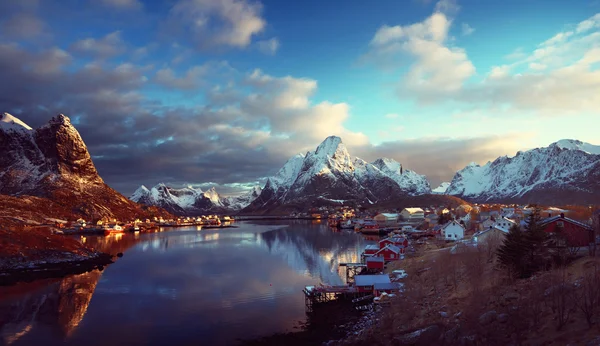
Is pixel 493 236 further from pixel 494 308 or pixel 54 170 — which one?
pixel 54 170

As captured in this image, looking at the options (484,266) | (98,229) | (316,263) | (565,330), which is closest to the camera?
(565,330)

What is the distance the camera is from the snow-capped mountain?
560 ft

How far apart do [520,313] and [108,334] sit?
3021cm

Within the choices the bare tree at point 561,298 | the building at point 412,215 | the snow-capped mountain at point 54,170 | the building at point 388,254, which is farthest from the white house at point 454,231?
the snow-capped mountain at point 54,170

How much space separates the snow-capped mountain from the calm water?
12258 cm

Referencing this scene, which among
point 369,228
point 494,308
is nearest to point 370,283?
point 494,308

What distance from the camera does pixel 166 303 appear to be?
41.8 metres

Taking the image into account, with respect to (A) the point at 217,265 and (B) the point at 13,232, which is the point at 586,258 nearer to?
(A) the point at 217,265

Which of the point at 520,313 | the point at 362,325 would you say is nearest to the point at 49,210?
the point at 362,325

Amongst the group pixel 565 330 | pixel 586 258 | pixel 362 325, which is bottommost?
pixel 362 325

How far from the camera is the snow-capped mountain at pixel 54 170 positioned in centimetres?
17062

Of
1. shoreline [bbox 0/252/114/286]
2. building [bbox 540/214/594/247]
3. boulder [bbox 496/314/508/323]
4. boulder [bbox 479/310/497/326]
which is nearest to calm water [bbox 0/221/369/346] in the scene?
shoreline [bbox 0/252/114/286]

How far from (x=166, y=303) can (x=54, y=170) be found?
576 feet

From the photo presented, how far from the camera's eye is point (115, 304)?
136 feet
